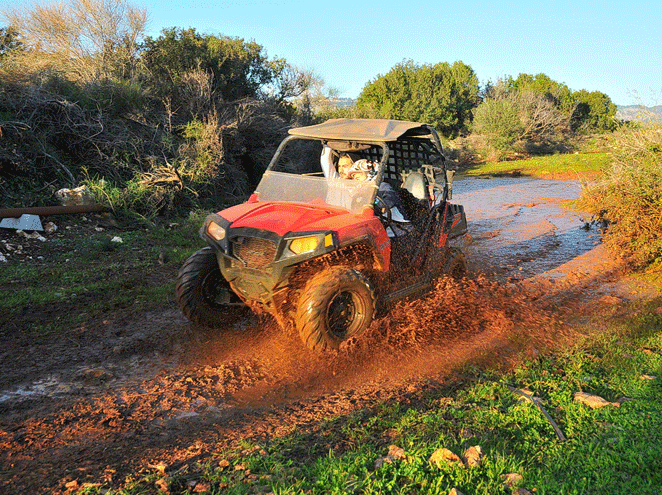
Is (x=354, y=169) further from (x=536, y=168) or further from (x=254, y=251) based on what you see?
(x=536, y=168)

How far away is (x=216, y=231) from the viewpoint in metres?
5.26

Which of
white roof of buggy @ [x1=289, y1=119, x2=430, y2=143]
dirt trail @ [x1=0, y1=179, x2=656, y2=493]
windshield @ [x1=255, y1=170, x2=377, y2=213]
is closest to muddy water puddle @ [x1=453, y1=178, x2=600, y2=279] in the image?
dirt trail @ [x1=0, y1=179, x2=656, y2=493]

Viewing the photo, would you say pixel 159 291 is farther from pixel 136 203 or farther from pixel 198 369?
pixel 136 203

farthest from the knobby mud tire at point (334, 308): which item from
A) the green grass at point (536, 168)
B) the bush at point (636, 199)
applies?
the green grass at point (536, 168)

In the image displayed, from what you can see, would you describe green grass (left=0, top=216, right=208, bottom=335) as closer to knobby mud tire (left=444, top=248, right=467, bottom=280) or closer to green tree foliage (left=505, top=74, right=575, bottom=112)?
knobby mud tire (left=444, top=248, right=467, bottom=280)

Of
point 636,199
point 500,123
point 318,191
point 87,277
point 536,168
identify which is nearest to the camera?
point 318,191

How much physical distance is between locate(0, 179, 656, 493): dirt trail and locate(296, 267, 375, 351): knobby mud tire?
20 cm

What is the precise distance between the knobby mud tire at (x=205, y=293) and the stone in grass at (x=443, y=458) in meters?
2.85

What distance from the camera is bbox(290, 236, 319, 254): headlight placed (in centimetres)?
473

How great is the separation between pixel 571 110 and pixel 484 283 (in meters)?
46.1

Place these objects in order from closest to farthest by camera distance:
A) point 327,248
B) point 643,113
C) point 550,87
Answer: point 327,248 < point 643,113 < point 550,87

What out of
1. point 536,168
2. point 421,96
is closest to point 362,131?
point 536,168

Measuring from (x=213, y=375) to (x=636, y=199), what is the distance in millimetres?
6836

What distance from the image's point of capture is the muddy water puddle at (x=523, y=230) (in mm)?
9430
